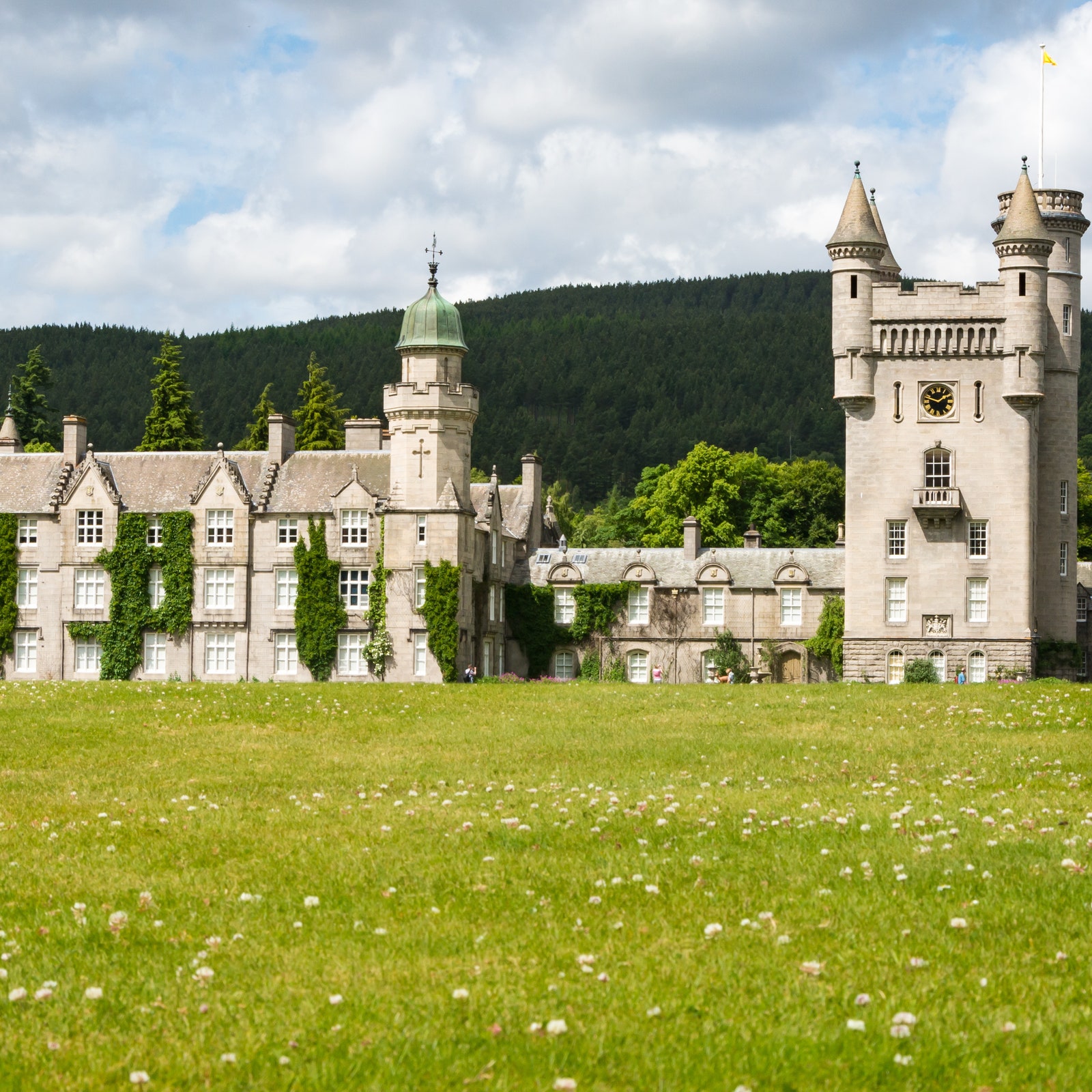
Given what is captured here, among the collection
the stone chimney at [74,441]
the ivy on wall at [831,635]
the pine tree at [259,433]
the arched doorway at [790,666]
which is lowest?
the arched doorway at [790,666]

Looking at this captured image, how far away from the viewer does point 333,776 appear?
26719 millimetres

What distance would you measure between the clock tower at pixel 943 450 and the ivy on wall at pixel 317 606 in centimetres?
2210

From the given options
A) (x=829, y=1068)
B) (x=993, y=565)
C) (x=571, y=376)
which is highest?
(x=571, y=376)

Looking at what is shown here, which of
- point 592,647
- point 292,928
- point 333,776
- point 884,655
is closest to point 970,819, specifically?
point 292,928

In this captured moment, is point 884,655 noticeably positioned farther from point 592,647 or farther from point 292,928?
point 292,928

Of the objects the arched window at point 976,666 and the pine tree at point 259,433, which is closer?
the arched window at point 976,666

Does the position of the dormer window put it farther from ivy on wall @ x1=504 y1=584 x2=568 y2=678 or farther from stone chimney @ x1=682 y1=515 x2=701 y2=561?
stone chimney @ x1=682 y1=515 x2=701 y2=561

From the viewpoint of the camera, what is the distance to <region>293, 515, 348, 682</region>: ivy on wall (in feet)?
218

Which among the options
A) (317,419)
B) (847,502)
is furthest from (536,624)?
(317,419)

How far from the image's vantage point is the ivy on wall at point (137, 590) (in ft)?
221

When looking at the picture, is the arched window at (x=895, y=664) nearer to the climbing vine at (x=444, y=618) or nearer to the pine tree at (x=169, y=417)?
the climbing vine at (x=444, y=618)

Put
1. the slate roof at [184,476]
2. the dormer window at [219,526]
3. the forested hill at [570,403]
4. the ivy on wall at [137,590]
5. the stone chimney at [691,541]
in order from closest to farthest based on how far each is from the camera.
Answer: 1. the ivy on wall at [137,590]
2. the dormer window at [219,526]
3. the slate roof at [184,476]
4. the stone chimney at [691,541]
5. the forested hill at [570,403]

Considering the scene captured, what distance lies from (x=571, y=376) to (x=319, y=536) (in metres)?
131

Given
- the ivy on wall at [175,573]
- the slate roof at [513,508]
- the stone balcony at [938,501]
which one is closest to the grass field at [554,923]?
the stone balcony at [938,501]
